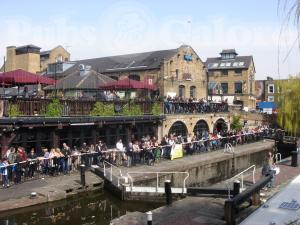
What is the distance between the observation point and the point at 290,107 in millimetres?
37469

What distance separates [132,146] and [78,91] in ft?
35.6

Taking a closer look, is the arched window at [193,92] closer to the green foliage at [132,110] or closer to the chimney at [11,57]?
the green foliage at [132,110]

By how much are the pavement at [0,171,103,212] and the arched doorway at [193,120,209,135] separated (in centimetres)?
1579

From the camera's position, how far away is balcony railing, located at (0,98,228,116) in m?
19.2

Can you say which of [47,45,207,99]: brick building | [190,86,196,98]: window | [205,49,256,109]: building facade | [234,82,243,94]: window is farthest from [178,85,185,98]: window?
[234,82,243,94]: window

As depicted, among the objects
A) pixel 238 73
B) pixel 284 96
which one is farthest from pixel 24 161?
pixel 238 73

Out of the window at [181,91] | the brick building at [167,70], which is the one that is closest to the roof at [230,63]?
the brick building at [167,70]

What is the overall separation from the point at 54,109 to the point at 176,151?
25.8ft

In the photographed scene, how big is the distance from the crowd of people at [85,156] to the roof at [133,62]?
12.9m

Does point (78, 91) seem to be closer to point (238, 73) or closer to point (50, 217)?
point (50, 217)

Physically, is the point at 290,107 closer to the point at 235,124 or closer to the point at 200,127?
the point at 235,124

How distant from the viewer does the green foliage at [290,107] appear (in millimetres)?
37250

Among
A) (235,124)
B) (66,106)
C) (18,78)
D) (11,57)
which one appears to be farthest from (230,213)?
(11,57)

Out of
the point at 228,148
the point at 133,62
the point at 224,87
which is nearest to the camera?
the point at 228,148
